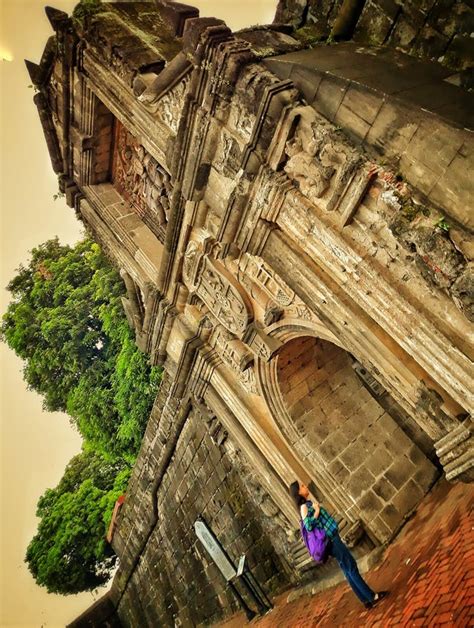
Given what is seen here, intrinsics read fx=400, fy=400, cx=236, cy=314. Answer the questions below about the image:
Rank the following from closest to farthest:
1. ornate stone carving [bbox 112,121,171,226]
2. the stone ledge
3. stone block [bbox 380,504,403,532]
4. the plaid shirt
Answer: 1. the plaid shirt
2. the stone ledge
3. stone block [bbox 380,504,403,532]
4. ornate stone carving [bbox 112,121,171,226]

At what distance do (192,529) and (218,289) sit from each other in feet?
14.7

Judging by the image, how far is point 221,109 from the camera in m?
3.74

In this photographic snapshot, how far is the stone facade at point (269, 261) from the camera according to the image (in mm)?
2670

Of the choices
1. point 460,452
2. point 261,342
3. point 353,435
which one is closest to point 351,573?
point 460,452

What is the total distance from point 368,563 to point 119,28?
722cm

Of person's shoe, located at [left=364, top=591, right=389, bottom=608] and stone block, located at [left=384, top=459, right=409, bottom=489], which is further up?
stone block, located at [left=384, top=459, right=409, bottom=489]

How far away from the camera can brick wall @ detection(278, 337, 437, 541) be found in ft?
14.5

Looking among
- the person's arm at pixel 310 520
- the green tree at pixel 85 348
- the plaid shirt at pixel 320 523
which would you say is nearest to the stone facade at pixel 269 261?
the plaid shirt at pixel 320 523

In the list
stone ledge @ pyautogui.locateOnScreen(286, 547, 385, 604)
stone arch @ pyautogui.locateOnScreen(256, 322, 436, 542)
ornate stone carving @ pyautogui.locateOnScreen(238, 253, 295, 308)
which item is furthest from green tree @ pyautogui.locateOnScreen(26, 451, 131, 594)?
ornate stone carving @ pyautogui.locateOnScreen(238, 253, 295, 308)

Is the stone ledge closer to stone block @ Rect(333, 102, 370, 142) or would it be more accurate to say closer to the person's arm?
the person's arm

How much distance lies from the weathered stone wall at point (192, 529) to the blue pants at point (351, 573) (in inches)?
68.8

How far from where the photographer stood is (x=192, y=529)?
6844 mm

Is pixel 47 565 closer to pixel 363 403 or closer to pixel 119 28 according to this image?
pixel 363 403

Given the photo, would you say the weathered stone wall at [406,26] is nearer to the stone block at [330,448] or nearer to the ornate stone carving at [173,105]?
the ornate stone carving at [173,105]
